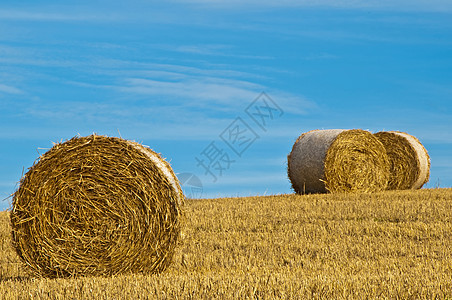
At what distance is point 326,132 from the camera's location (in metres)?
15.9

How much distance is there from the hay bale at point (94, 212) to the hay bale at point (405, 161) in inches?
505

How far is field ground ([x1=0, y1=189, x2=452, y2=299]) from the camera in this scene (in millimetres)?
5875

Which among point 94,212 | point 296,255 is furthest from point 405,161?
point 94,212

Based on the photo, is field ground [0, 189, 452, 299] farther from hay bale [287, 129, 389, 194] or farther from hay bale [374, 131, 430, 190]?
hay bale [374, 131, 430, 190]

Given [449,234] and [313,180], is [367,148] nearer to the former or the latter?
[313,180]

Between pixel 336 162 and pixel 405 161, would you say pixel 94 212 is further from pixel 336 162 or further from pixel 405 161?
pixel 405 161

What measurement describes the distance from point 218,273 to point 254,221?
4397mm

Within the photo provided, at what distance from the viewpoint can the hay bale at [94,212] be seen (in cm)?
724

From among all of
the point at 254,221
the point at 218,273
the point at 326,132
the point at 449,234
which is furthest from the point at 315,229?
the point at 326,132

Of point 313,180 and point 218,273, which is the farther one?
point 313,180

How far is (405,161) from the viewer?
18.5 meters

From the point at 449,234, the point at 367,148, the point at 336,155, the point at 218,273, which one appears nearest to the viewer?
the point at 218,273

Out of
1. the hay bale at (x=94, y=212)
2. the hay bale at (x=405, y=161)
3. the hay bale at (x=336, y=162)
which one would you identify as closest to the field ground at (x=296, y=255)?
the hay bale at (x=94, y=212)

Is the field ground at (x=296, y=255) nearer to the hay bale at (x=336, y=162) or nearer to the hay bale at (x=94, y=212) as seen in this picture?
the hay bale at (x=94, y=212)
